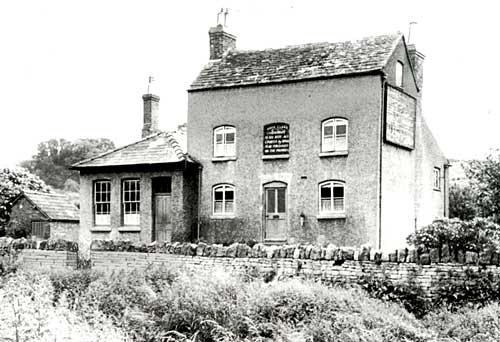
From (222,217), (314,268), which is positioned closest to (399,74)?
(222,217)

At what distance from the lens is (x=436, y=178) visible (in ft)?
106

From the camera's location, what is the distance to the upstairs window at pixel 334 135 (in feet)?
86.5

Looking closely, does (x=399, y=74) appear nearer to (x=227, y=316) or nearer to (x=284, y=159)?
(x=284, y=159)

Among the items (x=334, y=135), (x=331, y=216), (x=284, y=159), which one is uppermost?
(x=334, y=135)

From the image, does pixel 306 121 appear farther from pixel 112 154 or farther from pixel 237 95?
pixel 112 154

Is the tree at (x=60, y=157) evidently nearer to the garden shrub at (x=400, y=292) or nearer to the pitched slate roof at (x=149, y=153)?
the pitched slate roof at (x=149, y=153)

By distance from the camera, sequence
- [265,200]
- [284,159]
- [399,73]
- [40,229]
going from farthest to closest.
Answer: [40,229] < [399,73] < [265,200] < [284,159]

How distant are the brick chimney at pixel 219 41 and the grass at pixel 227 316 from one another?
54.4 feet

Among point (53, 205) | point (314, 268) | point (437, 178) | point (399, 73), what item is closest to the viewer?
point (314, 268)

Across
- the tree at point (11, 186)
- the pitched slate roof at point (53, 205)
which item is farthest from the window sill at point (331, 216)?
the tree at point (11, 186)

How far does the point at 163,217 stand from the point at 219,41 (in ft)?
26.7

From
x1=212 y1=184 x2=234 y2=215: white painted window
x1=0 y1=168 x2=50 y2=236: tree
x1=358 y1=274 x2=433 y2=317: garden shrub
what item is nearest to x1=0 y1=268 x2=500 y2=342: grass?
x1=358 y1=274 x2=433 y2=317: garden shrub

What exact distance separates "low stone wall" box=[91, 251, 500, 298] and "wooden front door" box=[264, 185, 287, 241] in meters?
7.92

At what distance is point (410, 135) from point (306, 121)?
4883mm
